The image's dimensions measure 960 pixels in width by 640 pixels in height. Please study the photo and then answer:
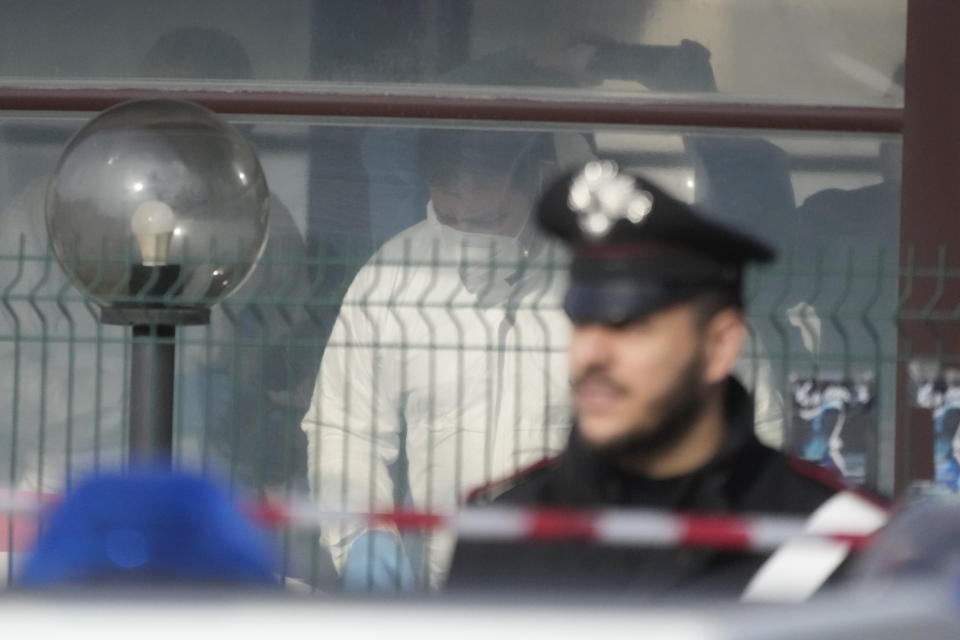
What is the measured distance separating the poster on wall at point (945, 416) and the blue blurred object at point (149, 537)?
12.6ft

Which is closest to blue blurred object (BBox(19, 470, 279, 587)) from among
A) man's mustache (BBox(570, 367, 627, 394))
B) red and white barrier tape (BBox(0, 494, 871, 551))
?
red and white barrier tape (BBox(0, 494, 871, 551))

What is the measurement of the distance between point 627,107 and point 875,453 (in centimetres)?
241

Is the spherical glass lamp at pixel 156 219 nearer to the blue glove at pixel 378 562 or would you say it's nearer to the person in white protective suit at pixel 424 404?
the person in white protective suit at pixel 424 404

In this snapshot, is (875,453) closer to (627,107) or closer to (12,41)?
(627,107)

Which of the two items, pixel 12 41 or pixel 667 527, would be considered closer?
pixel 667 527

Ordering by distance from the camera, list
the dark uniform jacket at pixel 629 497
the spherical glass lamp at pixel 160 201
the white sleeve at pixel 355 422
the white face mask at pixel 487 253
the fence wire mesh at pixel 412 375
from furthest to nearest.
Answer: the white face mask at pixel 487 253 → the white sleeve at pixel 355 422 → the fence wire mesh at pixel 412 375 → the spherical glass lamp at pixel 160 201 → the dark uniform jacket at pixel 629 497

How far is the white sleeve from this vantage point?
579 centimetres

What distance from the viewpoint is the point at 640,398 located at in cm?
273

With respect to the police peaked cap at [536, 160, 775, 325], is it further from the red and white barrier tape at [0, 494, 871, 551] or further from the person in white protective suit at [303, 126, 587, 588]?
the person in white protective suit at [303, 126, 587, 588]

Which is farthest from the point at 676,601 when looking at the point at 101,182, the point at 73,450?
the point at 73,450

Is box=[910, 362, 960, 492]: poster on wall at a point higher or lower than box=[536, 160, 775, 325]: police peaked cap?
lower

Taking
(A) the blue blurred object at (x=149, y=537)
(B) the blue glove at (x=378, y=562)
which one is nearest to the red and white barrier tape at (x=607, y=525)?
(A) the blue blurred object at (x=149, y=537)

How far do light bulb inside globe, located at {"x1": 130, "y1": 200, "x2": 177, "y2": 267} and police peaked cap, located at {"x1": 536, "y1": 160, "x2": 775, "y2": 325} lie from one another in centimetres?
167

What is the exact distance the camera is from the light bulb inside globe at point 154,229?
4379 mm
